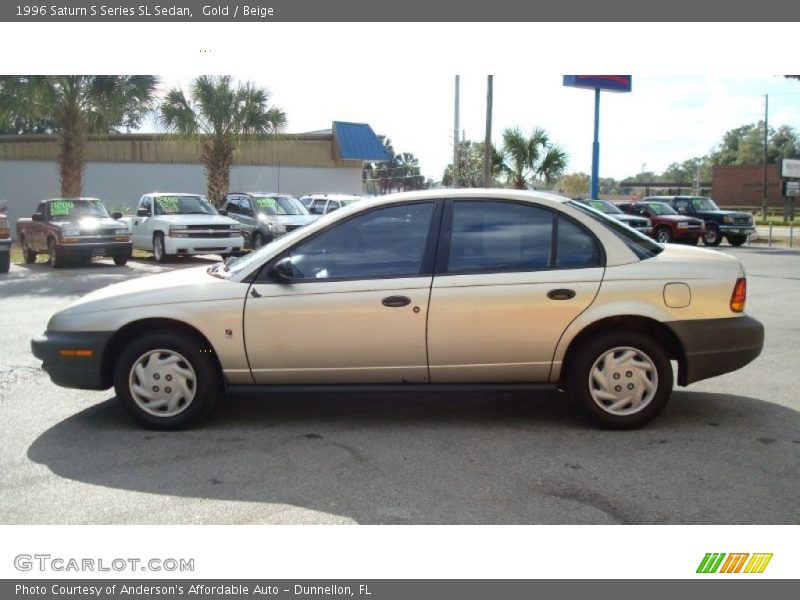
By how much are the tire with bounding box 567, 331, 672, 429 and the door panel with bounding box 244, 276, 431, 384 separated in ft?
3.55

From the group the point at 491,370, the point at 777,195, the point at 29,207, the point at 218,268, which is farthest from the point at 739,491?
the point at 777,195

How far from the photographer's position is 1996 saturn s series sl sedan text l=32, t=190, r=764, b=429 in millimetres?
5441

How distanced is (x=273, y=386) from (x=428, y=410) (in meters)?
1.26

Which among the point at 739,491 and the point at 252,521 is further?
the point at 739,491

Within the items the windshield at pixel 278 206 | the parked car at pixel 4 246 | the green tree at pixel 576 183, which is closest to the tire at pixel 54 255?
the parked car at pixel 4 246

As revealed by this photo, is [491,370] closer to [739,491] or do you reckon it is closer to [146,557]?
[739,491]

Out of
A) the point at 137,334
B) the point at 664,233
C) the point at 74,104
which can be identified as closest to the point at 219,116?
the point at 74,104

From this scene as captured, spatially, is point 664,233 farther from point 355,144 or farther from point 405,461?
point 405,461

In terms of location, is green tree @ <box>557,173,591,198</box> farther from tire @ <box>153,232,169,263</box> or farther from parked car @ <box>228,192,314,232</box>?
tire @ <box>153,232,169,263</box>

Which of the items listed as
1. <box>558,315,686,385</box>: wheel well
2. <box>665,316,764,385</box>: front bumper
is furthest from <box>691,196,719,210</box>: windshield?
<box>558,315,686,385</box>: wheel well

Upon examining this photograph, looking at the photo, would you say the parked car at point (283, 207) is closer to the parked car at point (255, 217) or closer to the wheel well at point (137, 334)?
the parked car at point (255, 217)

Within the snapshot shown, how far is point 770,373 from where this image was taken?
24.0 feet

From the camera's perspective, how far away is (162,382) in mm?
5566

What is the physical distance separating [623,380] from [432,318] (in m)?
1.37
